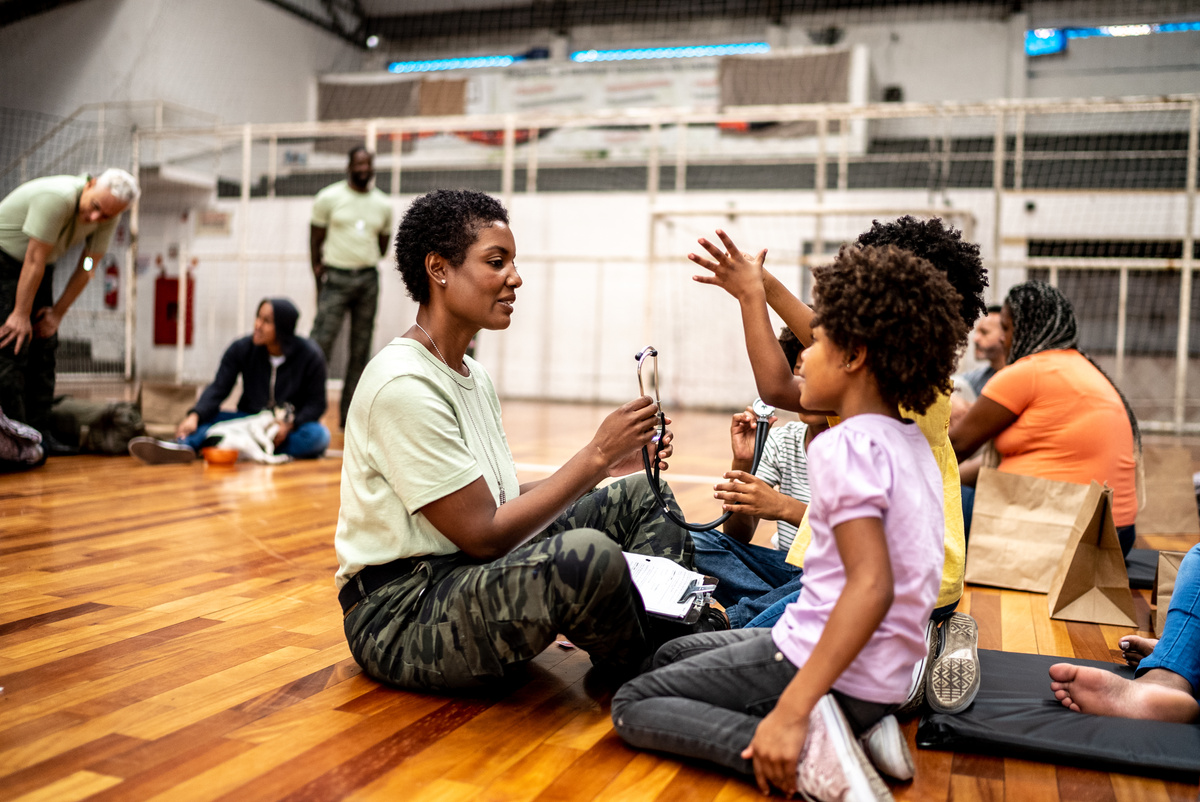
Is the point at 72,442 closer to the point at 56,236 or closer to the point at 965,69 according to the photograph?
the point at 56,236

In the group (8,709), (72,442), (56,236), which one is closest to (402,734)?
(8,709)

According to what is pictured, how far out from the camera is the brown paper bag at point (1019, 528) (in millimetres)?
2777

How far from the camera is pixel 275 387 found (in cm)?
497

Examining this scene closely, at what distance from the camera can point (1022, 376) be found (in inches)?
112

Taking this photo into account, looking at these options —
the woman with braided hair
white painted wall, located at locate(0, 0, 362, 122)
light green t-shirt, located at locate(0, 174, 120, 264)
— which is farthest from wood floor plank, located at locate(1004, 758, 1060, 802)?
white painted wall, located at locate(0, 0, 362, 122)

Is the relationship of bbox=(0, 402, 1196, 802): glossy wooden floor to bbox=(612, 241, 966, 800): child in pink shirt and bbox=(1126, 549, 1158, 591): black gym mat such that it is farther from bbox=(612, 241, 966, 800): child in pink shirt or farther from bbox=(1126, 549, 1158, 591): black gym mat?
bbox=(1126, 549, 1158, 591): black gym mat

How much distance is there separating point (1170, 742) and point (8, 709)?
1.95 meters

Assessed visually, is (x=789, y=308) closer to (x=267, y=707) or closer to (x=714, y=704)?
(x=714, y=704)

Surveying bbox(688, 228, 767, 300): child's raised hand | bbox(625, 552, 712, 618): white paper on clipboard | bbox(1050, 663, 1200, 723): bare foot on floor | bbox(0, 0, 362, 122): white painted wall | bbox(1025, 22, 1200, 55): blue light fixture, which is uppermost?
bbox(1025, 22, 1200, 55): blue light fixture

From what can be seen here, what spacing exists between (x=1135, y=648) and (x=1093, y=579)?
1.73 feet

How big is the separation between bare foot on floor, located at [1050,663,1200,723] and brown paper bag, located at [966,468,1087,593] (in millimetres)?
1130

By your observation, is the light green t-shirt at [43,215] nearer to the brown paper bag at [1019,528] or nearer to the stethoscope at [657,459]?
the stethoscope at [657,459]

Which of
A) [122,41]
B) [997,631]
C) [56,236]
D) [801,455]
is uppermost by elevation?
[122,41]

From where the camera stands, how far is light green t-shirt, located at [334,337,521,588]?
5.28ft
